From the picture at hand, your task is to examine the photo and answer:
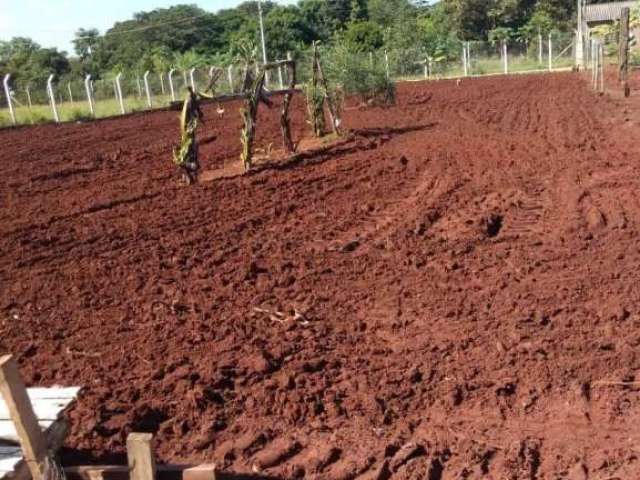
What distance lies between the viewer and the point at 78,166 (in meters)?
14.1

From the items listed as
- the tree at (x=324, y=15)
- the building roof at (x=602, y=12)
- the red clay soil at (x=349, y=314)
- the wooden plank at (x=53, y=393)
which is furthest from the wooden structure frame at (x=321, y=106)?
the tree at (x=324, y=15)

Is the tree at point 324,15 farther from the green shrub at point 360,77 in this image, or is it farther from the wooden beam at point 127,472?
the wooden beam at point 127,472

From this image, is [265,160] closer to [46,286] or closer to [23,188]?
[23,188]

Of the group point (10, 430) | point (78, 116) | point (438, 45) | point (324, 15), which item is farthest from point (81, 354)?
point (324, 15)

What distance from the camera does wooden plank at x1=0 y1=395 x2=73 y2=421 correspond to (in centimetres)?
342

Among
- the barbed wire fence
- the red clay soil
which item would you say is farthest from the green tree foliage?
the red clay soil

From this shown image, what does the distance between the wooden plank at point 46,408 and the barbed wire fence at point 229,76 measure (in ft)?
87.6

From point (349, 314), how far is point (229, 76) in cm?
2886

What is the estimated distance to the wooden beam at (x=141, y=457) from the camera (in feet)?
9.96

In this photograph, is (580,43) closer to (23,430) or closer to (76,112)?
(76,112)

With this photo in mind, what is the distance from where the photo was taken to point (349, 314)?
5.96m

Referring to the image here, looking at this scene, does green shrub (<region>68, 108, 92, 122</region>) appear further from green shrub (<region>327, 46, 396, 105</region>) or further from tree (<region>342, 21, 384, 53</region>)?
tree (<region>342, 21, 384, 53</region>)

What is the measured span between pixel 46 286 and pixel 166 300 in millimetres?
1354

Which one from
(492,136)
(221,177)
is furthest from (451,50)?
(221,177)
